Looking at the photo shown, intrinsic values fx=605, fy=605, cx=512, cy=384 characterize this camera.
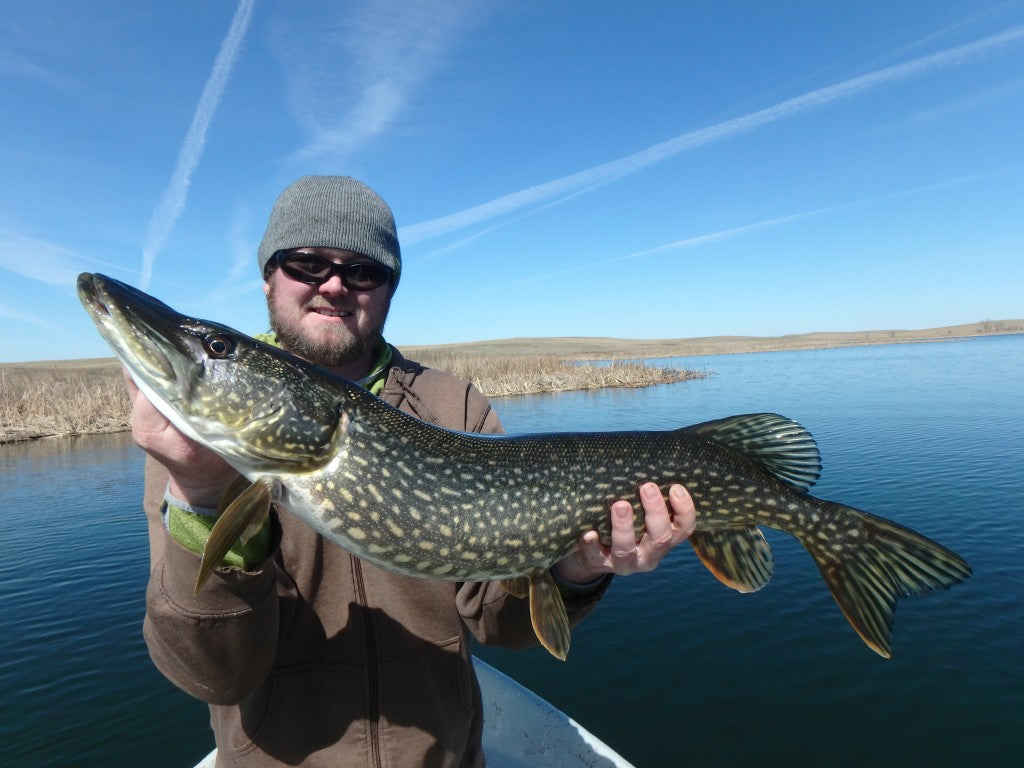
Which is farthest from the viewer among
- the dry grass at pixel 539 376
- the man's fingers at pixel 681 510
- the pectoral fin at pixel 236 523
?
the dry grass at pixel 539 376

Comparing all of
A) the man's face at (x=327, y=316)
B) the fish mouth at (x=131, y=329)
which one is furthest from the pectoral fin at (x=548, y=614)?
the fish mouth at (x=131, y=329)

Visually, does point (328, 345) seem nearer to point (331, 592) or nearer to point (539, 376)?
point (331, 592)

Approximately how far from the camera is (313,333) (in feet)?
9.00

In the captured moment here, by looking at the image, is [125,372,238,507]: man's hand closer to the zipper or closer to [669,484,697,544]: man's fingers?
the zipper

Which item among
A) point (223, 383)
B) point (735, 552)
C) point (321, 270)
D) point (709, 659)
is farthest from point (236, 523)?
point (709, 659)

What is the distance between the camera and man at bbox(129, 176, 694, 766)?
1895 mm

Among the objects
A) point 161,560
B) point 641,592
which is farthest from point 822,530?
point 641,592

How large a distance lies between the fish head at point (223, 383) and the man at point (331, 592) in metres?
0.09

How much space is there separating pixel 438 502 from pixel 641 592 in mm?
6234

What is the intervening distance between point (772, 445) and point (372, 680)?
1.89 metres

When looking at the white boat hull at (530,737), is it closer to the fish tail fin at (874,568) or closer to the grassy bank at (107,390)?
the fish tail fin at (874,568)

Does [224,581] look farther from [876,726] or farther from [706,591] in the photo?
[706,591]

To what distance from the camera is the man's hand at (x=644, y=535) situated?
2.36 metres

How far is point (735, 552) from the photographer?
2.60m
